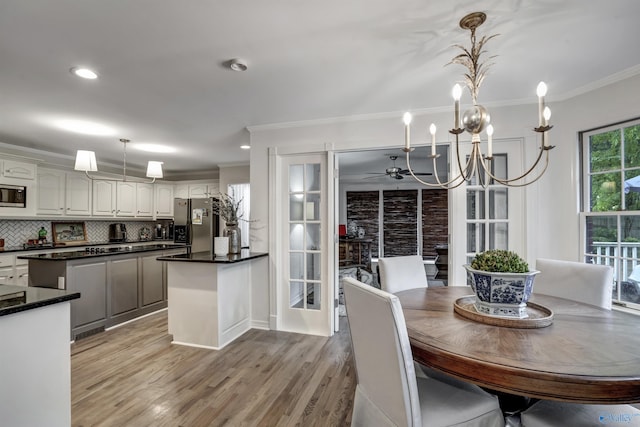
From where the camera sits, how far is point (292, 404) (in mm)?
2113

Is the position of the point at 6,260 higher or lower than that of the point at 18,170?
lower

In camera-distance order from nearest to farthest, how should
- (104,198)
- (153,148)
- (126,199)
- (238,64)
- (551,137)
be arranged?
(238,64) → (551,137) → (153,148) → (104,198) → (126,199)

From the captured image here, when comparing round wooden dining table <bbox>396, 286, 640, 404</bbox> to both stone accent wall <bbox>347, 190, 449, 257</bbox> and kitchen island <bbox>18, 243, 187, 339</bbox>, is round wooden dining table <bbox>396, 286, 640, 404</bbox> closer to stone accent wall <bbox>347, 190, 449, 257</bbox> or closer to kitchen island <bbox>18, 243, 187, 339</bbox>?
kitchen island <bbox>18, 243, 187, 339</bbox>

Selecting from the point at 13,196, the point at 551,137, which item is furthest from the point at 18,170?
the point at 551,137

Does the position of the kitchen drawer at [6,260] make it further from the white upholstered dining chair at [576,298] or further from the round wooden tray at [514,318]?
the white upholstered dining chair at [576,298]

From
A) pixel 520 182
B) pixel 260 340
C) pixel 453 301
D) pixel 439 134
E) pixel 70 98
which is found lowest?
pixel 260 340

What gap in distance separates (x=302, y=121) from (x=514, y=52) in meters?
2.07

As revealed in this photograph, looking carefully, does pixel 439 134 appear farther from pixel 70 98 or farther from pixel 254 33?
pixel 70 98

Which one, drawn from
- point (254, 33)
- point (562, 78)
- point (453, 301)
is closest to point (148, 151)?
point (254, 33)

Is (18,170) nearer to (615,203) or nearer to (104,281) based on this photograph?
(104,281)

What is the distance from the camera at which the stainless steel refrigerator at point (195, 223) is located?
19.8 feet

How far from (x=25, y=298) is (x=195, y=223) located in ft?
15.7

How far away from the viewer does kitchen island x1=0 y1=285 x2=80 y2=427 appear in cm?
130

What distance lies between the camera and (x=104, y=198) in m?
5.55
